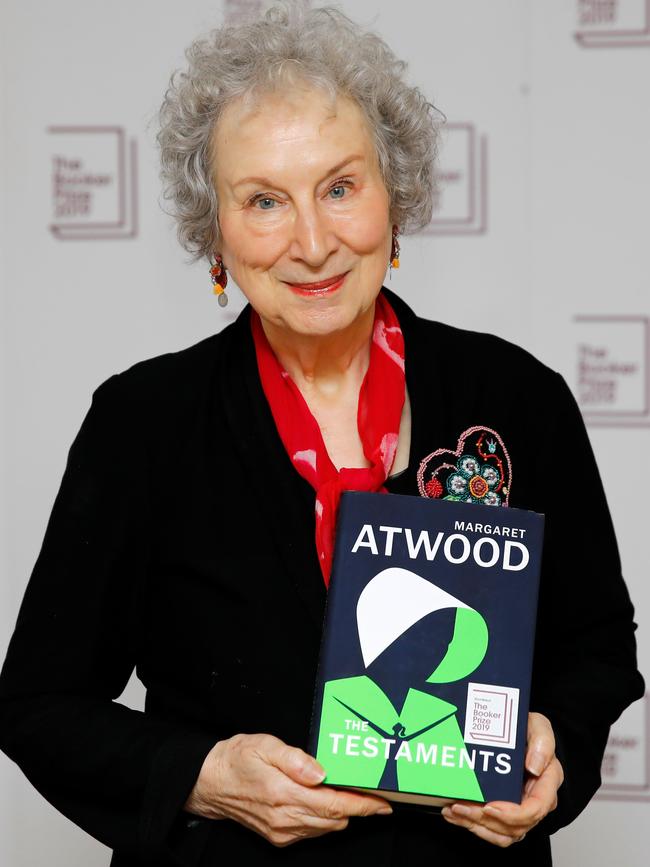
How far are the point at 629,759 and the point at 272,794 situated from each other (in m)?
1.51

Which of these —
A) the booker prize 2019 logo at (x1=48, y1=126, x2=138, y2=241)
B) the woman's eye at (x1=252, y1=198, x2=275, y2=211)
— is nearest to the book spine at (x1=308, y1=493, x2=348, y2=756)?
the woman's eye at (x1=252, y1=198, x2=275, y2=211)

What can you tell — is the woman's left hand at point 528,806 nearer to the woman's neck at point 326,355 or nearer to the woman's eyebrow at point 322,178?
the woman's neck at point 326,355

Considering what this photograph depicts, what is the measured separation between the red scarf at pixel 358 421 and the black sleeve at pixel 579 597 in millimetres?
190

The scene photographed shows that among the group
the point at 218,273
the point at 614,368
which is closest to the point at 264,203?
the point at 218,273

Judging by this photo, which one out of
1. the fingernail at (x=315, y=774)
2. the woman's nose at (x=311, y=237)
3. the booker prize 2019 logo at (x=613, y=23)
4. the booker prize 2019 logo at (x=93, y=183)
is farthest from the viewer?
the booker prize 2019 logo at (x=93, y=183)

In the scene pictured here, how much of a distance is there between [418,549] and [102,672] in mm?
438

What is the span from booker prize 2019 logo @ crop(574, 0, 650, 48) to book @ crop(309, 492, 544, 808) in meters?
1.53

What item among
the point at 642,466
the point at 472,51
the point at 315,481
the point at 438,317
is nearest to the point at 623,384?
the point at 642,466

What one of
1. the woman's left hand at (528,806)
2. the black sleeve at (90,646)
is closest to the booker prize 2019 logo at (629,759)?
the woman's left hand at (528,806)

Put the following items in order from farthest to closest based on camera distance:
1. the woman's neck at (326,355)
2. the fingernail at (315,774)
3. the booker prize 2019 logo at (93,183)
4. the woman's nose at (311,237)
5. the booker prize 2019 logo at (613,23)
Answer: the booker prize 2019 logo at (93,183), the booker prize 2019 logo at (613,23), the woman's neck at (326,355), the woman's nose at (311,237), the fingernail at (315,774)

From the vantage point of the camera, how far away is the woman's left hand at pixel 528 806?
1.19 metres

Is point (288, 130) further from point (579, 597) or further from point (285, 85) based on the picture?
point (579, 597)

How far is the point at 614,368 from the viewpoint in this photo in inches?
97.3

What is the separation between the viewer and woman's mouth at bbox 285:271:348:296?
1.36 meters
